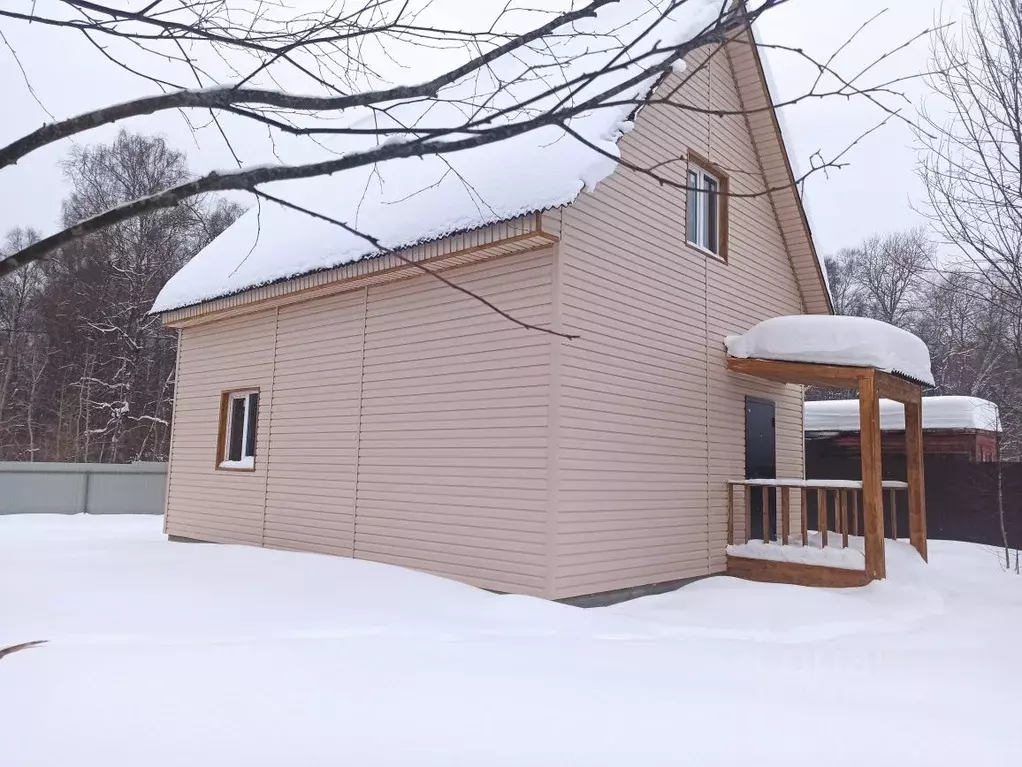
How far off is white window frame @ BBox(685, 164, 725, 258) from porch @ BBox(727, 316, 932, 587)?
1.30 meters

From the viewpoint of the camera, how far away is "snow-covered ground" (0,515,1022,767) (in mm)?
3363

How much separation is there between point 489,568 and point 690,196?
5045 mm

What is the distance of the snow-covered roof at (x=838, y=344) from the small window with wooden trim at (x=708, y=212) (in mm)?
1339

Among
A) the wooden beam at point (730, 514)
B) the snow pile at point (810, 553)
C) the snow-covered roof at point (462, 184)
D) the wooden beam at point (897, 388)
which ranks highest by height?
the snow-covered roof at point (462, 184)

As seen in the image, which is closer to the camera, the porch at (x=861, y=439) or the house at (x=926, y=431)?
the porch at (x=861, y=439)

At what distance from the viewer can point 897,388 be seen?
8.70m

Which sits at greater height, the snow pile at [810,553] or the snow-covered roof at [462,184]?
the snow-covered roof at [462,184]

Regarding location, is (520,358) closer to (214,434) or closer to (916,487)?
(916,487)

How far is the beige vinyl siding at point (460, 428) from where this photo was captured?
6.85 meters

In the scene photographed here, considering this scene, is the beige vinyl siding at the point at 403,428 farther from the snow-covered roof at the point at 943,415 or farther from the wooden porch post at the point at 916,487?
the snow-covered roof at the point at 943,415

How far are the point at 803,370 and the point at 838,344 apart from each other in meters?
0.49

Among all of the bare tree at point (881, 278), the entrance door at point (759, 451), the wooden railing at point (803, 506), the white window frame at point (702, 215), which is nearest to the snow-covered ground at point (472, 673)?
the wooden railing at point (803, 506)

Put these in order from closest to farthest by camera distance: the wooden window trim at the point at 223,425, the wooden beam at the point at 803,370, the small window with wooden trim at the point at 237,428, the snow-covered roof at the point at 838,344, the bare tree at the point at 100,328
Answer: the snow-covered roof at the point at 838,344 < the wooden beam at the point at 803,370 < the small window with wooden trim at the point at 237,428 < the wooden window trim at the point at 223,425 < the bare tree at the point at 100,328

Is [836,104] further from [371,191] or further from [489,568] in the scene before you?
[371,191]
